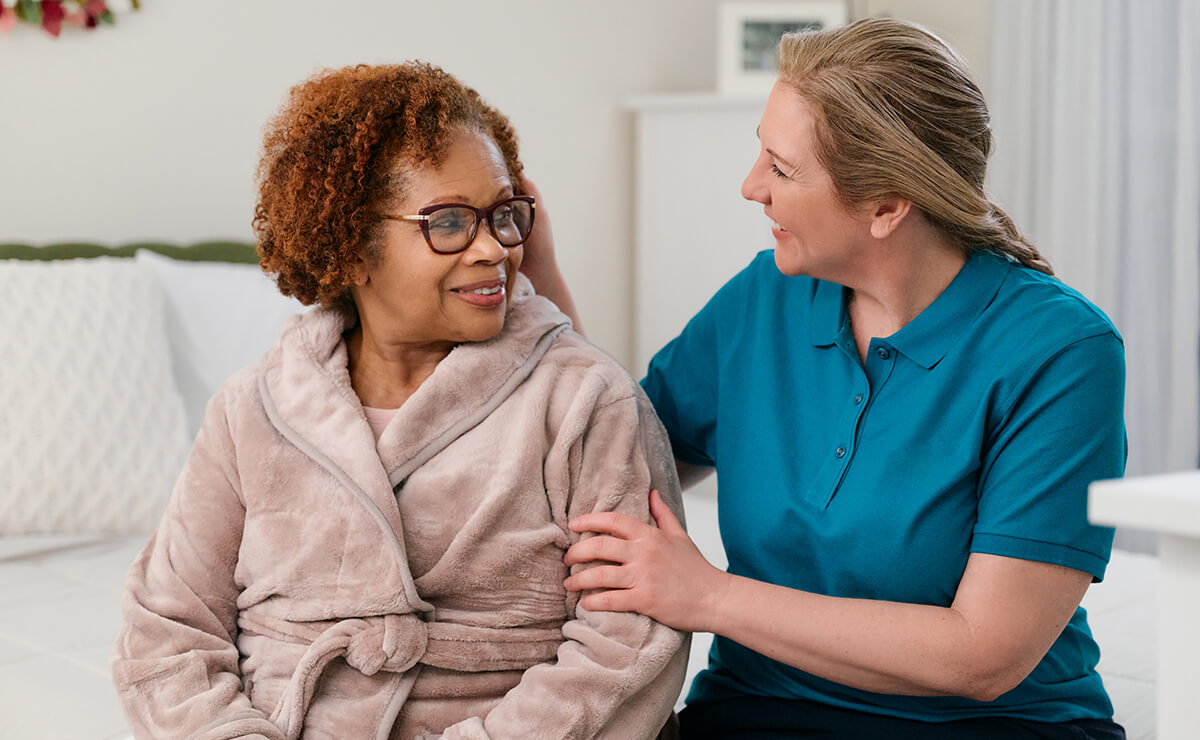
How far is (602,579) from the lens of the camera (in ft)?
3.65

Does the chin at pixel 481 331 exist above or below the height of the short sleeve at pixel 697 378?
above

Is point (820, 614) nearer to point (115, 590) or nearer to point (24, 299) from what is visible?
point (115, 590)

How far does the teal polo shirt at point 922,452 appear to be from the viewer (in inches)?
42.6

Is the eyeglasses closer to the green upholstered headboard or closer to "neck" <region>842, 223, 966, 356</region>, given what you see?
"neck" <region>842, 223, 966, 356</region>

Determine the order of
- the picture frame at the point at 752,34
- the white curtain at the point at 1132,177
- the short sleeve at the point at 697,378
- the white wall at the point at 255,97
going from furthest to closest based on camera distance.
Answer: the picture frame at the point at 752,34 → the white curtain at the point at 1132,177 → the white wall at the point at 255,97 → the short sleeve at the point at 697,378

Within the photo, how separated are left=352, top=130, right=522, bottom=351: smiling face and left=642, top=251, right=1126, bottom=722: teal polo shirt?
332 mm

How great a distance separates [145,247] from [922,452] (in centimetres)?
176

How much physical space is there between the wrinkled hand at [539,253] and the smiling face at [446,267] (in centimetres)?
19

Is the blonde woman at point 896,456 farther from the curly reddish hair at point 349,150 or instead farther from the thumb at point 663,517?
the curly reddish hair at point 349,150

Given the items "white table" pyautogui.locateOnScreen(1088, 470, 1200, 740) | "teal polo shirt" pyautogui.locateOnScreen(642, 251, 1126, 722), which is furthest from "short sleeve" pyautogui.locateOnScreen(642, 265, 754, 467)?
"white table" pyautogui.locateOnScreen(1088, 470, 1200, 740)

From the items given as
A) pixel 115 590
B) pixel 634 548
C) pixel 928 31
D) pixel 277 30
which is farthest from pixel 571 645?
pixel 277 30

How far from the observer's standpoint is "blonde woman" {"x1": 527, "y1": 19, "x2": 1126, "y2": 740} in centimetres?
108

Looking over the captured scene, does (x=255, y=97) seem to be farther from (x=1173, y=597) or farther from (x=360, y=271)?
(x=1173, y=597)

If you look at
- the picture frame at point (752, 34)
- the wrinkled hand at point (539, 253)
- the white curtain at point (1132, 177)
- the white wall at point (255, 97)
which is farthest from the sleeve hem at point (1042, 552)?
the picture frame at point (752, 34)
